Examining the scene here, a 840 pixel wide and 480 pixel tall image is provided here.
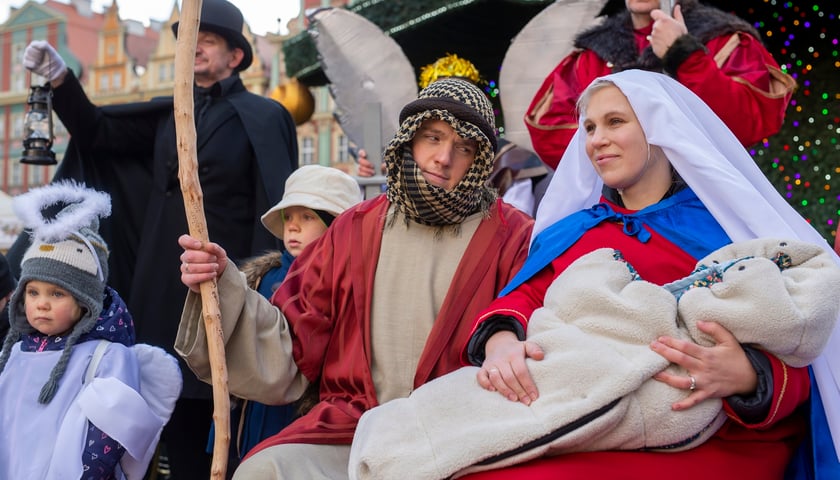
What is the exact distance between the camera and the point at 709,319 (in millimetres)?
2404

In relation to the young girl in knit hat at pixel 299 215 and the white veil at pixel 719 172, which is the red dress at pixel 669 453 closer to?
the white veil at pixel 719 172

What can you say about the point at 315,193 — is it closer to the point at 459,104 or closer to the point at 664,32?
the point at 459,104

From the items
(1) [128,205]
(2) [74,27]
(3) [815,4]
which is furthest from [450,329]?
(2) [74,27]

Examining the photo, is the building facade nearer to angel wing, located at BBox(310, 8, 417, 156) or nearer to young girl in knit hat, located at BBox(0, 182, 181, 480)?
angel wing, located at BBox(310, 8, 417, 156)

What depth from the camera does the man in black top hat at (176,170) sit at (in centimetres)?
456

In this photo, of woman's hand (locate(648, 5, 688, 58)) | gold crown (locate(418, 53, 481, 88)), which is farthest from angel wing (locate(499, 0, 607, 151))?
woman's hand (locate(648, 5, 688, 58))

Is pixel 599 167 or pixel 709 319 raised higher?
pixel 599 167

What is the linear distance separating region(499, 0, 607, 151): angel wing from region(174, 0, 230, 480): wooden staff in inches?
129

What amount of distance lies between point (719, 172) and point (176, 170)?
2.91m

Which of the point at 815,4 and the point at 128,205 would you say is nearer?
the point at 128,205

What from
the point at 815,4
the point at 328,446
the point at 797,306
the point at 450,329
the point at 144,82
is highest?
the point at 815,4

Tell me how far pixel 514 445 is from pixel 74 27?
5547cm

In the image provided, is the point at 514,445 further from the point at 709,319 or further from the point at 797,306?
the point at 797,306

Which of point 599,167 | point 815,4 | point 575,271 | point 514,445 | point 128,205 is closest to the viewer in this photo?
point 514,445
